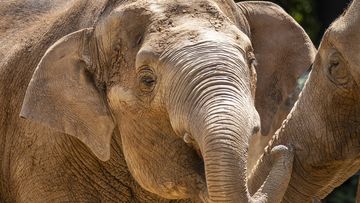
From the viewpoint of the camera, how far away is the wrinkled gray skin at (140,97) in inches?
328

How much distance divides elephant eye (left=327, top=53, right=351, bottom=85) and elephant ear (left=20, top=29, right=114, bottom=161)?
1.29 m

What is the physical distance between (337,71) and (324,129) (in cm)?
34

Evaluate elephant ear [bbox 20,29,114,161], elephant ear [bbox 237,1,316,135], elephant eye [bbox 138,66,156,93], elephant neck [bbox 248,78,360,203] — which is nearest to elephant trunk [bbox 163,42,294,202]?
elephant eye [bbox 138,66,156,93]

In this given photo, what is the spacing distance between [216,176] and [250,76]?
833 millimetres

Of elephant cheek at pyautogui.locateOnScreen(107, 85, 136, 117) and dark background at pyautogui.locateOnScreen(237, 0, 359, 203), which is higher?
elephant cheek at pyautogui.locateOnScreen(107, 85, 136, 117)

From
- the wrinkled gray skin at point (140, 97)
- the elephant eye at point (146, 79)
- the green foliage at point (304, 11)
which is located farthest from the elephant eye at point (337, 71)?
the green foliage at point (304, 11)

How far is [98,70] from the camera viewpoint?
917 cm

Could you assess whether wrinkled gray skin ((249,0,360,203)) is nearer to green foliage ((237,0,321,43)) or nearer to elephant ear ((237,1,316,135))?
elephant ear ((237,1,316,135))

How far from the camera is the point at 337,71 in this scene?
376 inches

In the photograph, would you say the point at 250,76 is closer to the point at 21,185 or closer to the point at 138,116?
the point at 138,116

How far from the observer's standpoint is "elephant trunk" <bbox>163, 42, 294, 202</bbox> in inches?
320

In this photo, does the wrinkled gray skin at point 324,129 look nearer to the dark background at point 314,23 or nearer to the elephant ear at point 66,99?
the elephant ear at point 66,99

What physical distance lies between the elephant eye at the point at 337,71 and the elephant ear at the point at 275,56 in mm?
573

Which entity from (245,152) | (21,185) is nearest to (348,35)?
(245,152)
